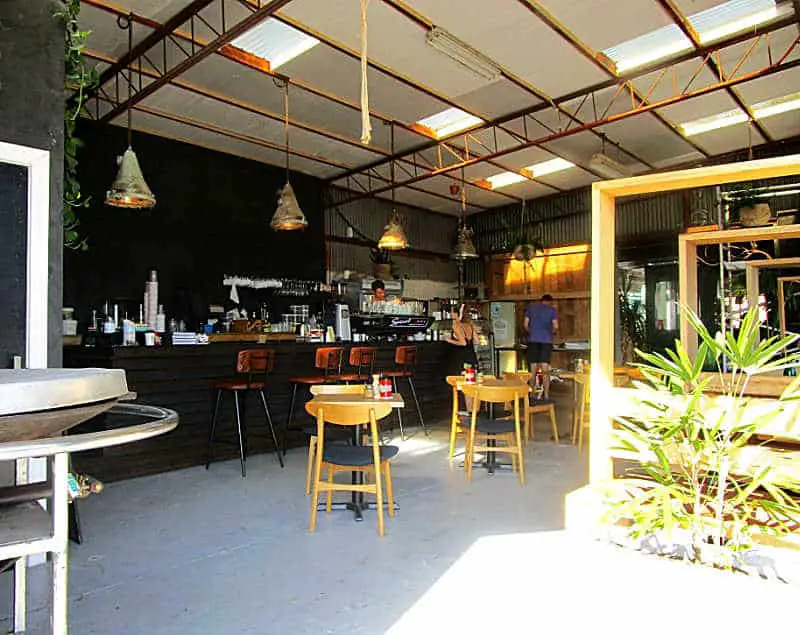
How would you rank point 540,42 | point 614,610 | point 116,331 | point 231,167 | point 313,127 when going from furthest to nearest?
point 231,167, point 313,127, point 540,42, point 116,331, point 614,610

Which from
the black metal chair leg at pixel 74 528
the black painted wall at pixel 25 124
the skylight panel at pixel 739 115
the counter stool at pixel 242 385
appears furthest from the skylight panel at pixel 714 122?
the black metal chair leg at pixel 74 528

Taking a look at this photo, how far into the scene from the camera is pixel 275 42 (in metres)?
6.19

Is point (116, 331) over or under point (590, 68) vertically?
under

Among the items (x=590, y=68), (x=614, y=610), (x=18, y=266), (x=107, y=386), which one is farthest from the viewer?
(x=590, y=68)

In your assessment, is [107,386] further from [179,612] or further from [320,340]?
[320,340]

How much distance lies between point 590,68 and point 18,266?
6.28 metres

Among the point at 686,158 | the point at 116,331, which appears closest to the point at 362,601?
the point at 116,331

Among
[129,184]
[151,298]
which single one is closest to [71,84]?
[129,184]

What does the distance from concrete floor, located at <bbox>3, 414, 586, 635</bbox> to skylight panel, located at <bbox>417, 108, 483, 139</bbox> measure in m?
5.26

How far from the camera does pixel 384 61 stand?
6.50m

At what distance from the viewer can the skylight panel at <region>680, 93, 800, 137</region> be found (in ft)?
26.4

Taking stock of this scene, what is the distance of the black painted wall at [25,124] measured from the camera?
302cm

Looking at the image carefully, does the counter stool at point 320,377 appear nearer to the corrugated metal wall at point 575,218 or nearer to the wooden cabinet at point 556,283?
the corrugated metal wall at point 575,218

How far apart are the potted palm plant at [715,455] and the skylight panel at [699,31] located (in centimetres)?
465
